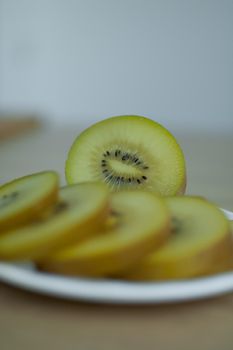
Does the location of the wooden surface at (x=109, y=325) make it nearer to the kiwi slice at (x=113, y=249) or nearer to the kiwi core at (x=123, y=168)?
the kiwi slice at (x=113, y=249)

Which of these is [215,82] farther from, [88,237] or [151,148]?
[88,237]

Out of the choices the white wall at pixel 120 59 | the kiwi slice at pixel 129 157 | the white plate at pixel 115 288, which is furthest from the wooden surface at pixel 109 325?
the white wall at pixel 120 59

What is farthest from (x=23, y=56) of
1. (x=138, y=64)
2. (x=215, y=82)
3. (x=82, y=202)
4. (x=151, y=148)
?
(x=82, y=202)

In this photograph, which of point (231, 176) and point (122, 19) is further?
point (122, 19)

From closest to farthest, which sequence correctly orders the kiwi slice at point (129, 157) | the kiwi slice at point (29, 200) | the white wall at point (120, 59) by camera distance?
the kiwi slice at point (29, 200), the kiwi slice at point (129, 157), the white wall at point (120, 59)

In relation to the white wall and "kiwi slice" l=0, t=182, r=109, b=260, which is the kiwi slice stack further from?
the white wall
